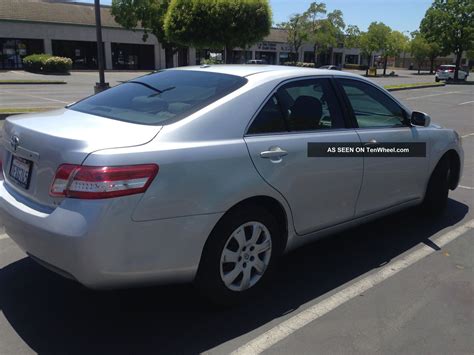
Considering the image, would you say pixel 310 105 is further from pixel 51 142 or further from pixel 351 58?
pixel 351 58

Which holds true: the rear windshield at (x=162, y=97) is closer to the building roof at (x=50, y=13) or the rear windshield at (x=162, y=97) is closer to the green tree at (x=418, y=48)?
the building roof at (x=50, y=13)

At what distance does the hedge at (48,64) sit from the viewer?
36.9m

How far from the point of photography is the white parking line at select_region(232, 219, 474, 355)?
295cm

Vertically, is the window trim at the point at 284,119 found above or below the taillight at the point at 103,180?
above

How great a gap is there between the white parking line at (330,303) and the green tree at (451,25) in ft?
137

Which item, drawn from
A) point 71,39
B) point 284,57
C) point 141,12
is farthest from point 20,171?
point 284,57

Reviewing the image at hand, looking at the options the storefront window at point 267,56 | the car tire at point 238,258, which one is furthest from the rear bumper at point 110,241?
the storefront window at point 267,56

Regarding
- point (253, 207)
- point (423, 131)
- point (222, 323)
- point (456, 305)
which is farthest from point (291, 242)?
point (423, 131)

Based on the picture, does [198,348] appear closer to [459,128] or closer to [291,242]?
[291,242]

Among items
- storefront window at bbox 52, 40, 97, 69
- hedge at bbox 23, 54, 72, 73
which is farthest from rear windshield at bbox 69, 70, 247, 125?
storefront window at bbox 52, 40, 97, 69

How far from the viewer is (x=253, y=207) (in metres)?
3.23

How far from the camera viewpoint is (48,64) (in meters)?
36.9

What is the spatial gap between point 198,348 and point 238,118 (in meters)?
1.50

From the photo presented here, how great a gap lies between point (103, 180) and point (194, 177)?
0.54m
